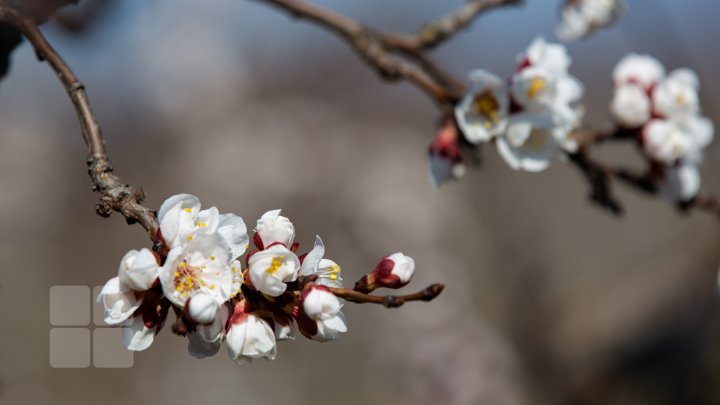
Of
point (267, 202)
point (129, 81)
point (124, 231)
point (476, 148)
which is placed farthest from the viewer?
point (129, 81)

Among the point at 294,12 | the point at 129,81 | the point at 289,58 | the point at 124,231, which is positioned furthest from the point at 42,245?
the point at 294,12

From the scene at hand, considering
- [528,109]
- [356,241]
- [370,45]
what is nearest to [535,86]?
[528,109]

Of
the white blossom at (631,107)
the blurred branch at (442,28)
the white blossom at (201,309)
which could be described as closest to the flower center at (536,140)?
the white blossom at (631,107)

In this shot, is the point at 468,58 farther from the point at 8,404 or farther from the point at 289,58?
the point at 8,404

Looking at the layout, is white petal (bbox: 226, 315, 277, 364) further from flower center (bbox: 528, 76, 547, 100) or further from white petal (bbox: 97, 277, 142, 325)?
flower center (bbox: 528, 76, 547, 100)

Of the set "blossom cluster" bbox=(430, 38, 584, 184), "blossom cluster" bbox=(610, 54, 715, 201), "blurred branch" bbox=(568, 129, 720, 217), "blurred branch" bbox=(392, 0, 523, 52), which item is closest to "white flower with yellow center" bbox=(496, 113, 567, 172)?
"blossom cluster" bbox=(430, 38, 584, 184)
